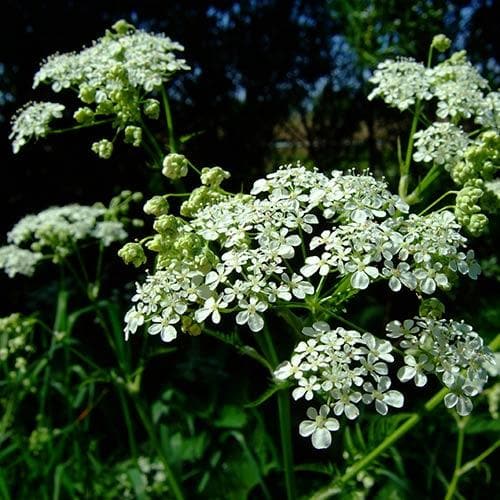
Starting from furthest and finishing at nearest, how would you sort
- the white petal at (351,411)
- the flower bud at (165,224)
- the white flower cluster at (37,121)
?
the white flower cluster at (37,121) → the flower bud at (165,224) → the white petal at (351,411)

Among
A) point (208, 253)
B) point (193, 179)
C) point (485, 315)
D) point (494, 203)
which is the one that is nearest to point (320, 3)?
point (193, 179)

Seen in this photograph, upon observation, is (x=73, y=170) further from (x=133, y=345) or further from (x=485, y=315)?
(x=485, y=315)

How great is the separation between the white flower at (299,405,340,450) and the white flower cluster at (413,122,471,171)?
124cm

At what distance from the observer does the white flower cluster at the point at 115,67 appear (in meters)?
2.67

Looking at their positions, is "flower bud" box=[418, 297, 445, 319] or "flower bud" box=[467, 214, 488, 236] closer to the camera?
"flower bud" box=[418, 297, 445, 319]

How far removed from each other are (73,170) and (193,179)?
1.47 m

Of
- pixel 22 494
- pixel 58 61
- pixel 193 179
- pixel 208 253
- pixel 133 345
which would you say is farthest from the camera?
pixel 133 345

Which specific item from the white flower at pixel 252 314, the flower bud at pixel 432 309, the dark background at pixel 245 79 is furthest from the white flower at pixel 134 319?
the dark background at pixel 245 79

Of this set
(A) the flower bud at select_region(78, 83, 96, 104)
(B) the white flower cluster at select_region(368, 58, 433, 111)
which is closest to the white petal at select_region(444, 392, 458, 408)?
(B) the white flower cluster at select_region(368, 58, 433, 111)

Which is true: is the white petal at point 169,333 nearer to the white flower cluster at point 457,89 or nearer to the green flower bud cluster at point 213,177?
the green flower bud cluster at point 213,177

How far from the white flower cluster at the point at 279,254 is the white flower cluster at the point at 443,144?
67cm

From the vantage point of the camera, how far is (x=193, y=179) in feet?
18.6

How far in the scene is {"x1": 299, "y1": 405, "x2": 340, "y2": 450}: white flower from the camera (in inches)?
70.9

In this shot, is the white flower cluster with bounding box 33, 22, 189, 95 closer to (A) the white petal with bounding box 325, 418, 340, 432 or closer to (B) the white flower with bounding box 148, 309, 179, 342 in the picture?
(B) the white flower with bounding box 148, 309, 179, 342
